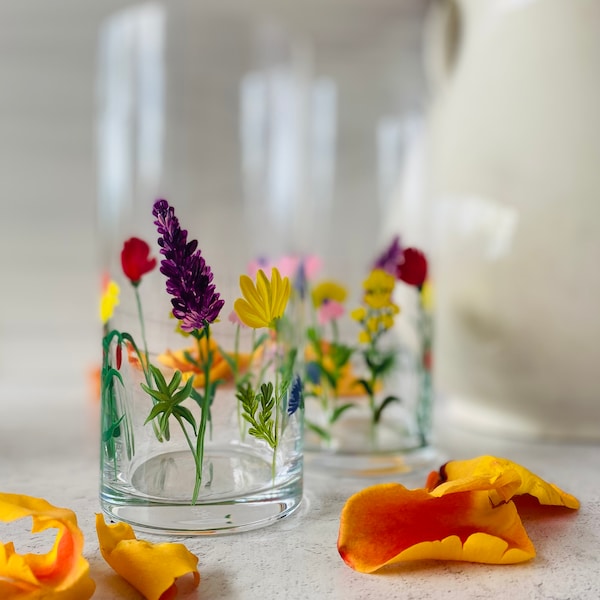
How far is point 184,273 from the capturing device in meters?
0.35

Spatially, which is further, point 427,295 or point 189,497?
point 427,295

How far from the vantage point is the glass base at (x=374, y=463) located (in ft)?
1.64

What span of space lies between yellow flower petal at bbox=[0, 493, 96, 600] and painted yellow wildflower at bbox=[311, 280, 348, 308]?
27 centimetres

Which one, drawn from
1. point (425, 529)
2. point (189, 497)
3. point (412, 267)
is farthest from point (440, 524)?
point (412, 267)

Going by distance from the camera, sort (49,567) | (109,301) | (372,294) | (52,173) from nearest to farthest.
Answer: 1. (49,567)
2. (109,301)
3. (372,294)
4. (52,173)

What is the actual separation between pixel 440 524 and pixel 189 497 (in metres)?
0.11

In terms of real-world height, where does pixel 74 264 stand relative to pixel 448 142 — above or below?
below

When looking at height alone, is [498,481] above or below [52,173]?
below

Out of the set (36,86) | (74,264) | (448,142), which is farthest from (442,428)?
(36,86)

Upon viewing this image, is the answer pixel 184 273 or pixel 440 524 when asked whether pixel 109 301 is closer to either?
pixel 184 273

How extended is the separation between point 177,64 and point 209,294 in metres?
0.47

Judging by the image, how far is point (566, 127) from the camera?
0.55 m

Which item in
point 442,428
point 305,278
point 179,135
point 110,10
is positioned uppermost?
point 110,10

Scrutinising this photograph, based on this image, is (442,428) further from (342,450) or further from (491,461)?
(491,461)
